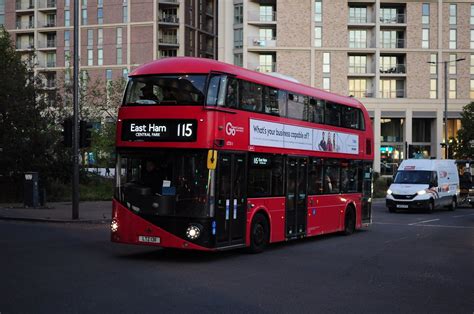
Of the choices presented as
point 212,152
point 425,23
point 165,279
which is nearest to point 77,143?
point 212,152

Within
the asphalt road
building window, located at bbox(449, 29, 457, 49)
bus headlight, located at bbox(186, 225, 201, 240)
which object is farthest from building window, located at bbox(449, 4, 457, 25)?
bus headlight, located at bbox(186, 225, 201, 240)

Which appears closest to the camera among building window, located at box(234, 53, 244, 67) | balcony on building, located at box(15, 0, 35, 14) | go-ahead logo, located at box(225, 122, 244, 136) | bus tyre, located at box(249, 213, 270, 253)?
go-ahead logo, located at box(225, 122, 244, 136)

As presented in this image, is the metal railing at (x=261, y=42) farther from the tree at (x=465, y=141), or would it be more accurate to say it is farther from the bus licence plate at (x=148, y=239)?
the bus licence plate at (x=148, y=239)

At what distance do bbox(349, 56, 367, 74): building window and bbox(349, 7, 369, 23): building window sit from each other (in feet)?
14.2

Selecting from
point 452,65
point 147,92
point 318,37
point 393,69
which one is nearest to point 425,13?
point 452,65

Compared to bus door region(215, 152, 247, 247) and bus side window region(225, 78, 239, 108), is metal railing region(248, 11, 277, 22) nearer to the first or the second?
bus side window region(225, 78, 239, 108)

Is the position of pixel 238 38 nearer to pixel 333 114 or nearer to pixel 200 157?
pixel 333 114

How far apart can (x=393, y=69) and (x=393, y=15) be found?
6.46 meters

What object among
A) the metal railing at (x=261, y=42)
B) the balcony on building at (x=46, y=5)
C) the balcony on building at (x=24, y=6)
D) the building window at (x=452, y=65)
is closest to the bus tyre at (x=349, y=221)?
the metal railing at (x=261, y=42)

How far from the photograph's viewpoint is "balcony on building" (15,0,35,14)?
86775mm

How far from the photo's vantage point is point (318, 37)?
70688 mm

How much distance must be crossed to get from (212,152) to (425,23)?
216 ft

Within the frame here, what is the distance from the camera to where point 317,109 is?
16609 millimetres

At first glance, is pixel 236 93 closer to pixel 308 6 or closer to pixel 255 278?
pixel 255 278
